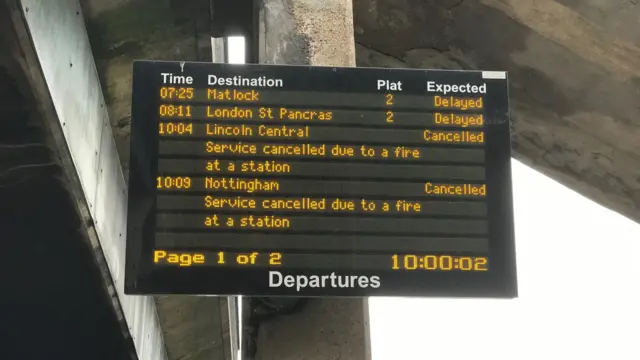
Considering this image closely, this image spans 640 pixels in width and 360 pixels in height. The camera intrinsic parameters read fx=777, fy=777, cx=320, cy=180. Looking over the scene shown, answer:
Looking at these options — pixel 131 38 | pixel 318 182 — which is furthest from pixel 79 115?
pixel 318 182

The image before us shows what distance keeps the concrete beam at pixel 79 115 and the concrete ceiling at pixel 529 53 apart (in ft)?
1.09

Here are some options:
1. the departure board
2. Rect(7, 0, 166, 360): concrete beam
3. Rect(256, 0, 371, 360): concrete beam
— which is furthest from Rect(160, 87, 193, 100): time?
Rect(7, 0, 166, 360): concrete beam

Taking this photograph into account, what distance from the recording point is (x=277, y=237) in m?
2.87

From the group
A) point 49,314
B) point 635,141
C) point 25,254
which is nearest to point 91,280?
point 25,254

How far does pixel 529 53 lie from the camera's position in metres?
4.56

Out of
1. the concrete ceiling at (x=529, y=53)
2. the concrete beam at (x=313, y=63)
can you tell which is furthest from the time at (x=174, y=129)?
the concrete ceiling at (x=529, y=53)

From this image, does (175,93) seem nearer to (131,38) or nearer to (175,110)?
(175,110)

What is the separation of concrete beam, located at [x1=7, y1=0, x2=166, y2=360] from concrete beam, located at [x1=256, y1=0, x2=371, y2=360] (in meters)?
1.09

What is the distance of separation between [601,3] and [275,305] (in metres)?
2.47

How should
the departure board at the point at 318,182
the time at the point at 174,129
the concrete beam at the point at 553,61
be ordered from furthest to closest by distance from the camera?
1. the concrete beam at the point at 553,61
2. the time at the point at 174,129
3. the departure board at the point at 318,182

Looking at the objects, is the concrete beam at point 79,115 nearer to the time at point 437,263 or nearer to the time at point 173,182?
the time at point 173,182

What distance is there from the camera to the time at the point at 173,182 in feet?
9.57

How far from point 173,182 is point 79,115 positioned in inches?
70.5

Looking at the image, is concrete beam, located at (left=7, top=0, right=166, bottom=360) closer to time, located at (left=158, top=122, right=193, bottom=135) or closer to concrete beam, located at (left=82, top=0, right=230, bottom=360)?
concrete beam, located at (left=82, top=0, right=230, bottom=360)
